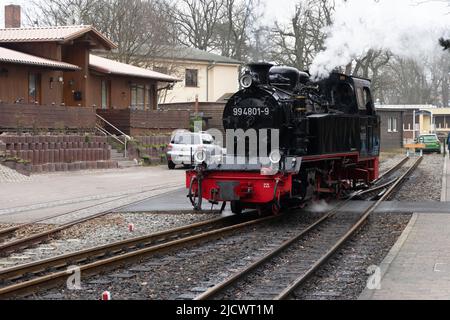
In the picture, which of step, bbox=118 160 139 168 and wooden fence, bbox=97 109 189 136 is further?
wooden fence, bbox=97 109 189 136

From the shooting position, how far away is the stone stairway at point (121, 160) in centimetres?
2967

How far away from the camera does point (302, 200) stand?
14.8 m

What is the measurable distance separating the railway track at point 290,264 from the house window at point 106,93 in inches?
907

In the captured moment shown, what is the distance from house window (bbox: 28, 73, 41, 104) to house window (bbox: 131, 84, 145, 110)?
25.7 feet

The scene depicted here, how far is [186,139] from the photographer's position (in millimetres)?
29547

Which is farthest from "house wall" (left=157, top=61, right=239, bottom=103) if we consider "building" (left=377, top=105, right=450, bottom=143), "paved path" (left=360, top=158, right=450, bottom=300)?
"paved path" (left=360, top=158, right=450, bottom=300)

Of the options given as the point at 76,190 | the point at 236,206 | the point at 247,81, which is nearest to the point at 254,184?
the point at 236,206

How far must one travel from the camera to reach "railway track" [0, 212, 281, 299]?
812cm

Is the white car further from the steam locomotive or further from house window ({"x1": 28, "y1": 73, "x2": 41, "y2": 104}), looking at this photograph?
the steam locomotive

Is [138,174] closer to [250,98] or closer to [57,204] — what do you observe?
[57,204]

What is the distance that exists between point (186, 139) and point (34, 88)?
273 inches

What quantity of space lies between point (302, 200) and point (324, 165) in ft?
4.26

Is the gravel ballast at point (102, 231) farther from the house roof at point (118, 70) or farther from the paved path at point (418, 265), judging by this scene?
the house roof at point (118, 70)

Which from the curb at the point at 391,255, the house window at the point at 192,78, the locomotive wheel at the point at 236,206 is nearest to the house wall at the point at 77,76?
the house window at the point at 192,78
